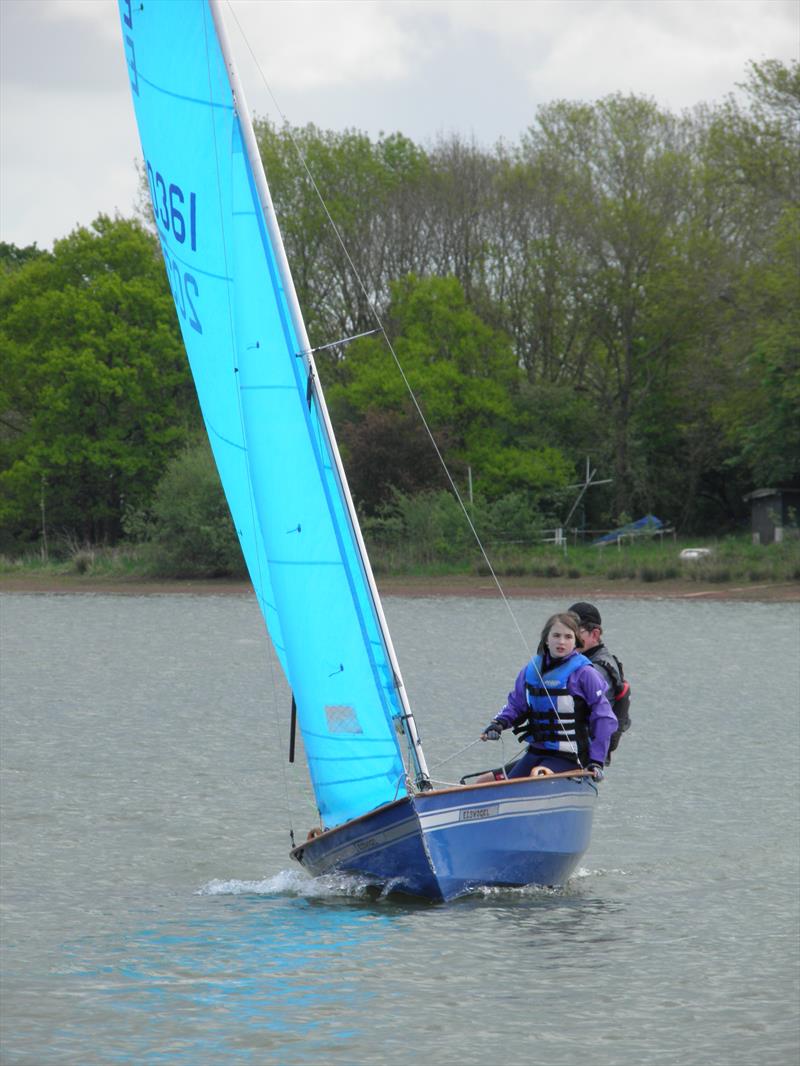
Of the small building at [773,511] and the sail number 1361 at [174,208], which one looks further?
the small building at [773,511]

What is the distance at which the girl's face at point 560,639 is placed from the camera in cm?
1125

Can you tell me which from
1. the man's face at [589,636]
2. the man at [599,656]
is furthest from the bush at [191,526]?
the man's face at [589,636]

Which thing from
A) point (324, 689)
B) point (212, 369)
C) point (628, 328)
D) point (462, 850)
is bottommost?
point (462, 850)

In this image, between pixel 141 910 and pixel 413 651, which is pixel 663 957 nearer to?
pixel 141 910

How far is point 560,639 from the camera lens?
11.2m

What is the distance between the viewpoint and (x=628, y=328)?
210ft

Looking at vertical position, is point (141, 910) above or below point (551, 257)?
below

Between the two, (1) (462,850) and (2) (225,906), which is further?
(2) (225,906)

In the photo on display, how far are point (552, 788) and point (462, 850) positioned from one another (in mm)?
731

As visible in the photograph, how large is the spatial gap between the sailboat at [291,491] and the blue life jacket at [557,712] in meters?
0.26

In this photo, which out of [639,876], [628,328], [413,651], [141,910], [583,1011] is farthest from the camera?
[628,328]

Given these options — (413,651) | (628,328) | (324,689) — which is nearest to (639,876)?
(324,689)

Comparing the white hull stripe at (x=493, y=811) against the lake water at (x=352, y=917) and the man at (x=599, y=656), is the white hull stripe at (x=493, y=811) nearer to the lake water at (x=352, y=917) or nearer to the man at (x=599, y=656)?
the man at (x=599, y=656)

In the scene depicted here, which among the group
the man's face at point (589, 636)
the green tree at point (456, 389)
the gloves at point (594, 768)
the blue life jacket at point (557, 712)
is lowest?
the gloves at point (594, 768)
